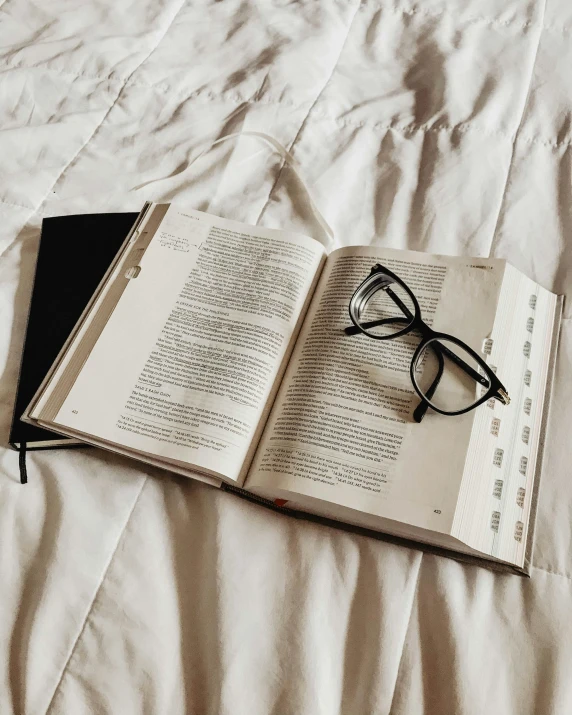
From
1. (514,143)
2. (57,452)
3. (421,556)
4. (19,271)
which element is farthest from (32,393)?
(514,143)

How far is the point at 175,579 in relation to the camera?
0.57m

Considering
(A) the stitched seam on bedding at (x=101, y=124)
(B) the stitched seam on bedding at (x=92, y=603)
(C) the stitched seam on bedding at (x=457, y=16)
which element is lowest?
(B) the stitched seam on bedding at (x=92, y=603)

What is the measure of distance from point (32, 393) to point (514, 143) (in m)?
0.63

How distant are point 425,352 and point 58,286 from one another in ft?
1.30

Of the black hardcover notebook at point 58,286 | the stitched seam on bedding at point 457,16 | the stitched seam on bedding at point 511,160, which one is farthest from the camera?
the stitched seam on bedding at point 457,16

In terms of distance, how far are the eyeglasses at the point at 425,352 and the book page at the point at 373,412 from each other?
1cm

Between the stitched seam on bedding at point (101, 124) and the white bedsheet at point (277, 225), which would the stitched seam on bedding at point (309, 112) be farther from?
the stitched seam on bedding at point (101, 124)

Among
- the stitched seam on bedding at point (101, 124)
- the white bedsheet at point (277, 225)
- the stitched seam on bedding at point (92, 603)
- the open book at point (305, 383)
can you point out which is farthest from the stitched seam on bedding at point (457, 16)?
the stitched seam on bedding at point (92, 603)

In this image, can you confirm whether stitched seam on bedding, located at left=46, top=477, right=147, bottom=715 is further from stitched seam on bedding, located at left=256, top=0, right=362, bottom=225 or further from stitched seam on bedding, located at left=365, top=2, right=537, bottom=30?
stitched seam on bedding, located at left=365, top=2, right=537, bottom=30

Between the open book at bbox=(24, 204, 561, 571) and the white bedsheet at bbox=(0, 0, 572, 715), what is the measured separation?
0.12ft

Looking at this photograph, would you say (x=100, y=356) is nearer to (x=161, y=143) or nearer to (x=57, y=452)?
(x=57, y=452)

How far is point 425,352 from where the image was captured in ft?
2.00

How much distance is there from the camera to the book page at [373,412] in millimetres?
537

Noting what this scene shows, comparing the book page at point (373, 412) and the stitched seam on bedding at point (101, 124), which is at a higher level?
the stitched seam on bedding at point (101, 124)
